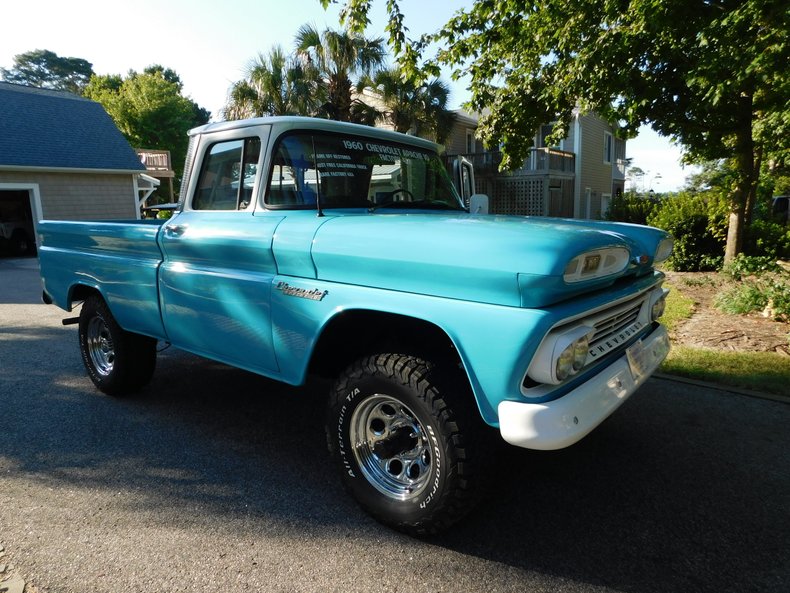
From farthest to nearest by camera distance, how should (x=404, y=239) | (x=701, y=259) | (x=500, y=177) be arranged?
(x=500, y=177) → (x=701, y=259) → (x=404, y=239)

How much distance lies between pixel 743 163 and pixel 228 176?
8.03m

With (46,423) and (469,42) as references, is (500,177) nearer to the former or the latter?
(469,42)

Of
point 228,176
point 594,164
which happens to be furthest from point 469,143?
point 228,176

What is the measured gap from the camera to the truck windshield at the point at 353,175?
10.4ft

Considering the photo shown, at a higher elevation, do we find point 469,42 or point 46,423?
point 469,42

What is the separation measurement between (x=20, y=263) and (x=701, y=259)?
17.8 meters

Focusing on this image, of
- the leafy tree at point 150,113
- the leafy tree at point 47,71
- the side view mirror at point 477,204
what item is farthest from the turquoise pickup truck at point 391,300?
the leafy tree at point 47,71

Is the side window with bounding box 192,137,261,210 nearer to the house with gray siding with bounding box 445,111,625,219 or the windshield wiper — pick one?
the windshield wiper

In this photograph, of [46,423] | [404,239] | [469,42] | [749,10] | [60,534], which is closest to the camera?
[404,239]

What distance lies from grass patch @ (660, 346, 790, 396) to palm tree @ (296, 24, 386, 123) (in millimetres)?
14588

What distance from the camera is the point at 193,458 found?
3.36 m

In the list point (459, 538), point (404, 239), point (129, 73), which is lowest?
point (459, 538)

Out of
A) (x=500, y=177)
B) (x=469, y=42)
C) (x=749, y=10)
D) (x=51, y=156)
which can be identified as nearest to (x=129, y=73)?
(x=51, y=156)

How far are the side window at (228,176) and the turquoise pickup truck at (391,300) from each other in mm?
11
